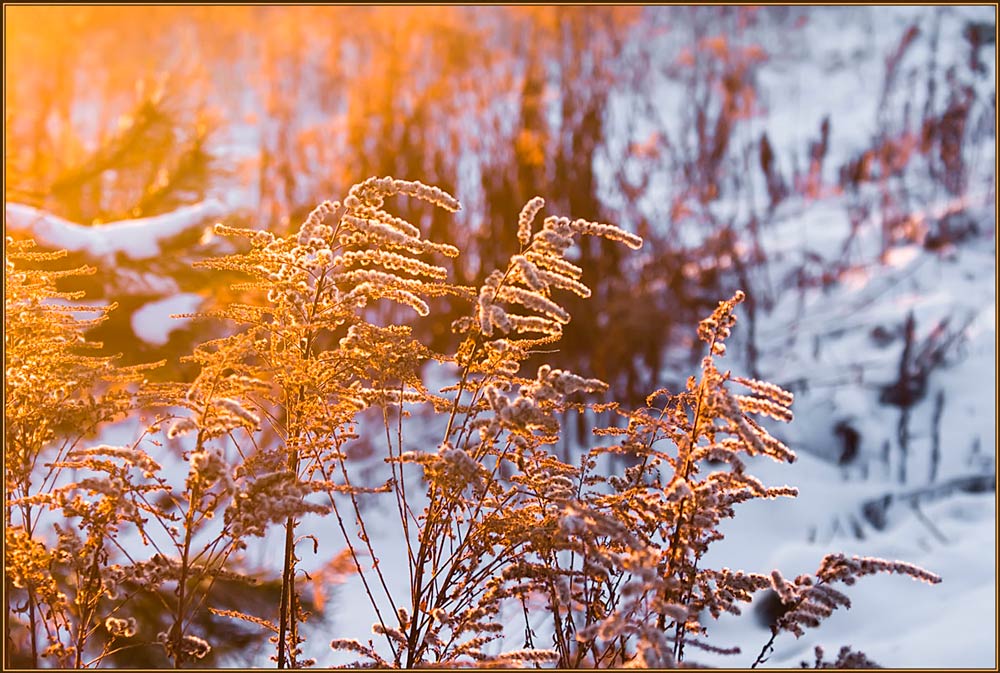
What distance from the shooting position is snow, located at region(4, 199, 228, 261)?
3.65 meters

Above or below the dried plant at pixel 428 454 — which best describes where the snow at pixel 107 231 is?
above

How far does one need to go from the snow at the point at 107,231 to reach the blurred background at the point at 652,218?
1 centimetres

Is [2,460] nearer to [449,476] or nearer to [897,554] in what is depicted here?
[449,476]

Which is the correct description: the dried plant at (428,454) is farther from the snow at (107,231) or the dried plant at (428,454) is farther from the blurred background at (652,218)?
the blurred background at (652,218)

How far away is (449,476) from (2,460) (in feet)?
2.81

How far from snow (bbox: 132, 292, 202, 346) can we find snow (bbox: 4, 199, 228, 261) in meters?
0.31

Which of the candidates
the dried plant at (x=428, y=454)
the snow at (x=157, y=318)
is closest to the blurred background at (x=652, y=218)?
the snow at (x=157, y=318)

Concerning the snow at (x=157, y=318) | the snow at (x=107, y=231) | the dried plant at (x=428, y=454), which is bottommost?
the dried plant at (x=428, y=454)

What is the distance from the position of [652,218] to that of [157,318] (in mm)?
4000

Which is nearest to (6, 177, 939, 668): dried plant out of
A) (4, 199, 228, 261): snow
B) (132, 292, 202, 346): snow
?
(132, 292, 202, 346): snow

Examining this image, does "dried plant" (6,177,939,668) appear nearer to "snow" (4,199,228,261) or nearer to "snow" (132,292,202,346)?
"snow" (132,292,202,346)

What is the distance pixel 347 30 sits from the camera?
25.8 feet

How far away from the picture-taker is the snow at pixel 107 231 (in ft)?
12.0

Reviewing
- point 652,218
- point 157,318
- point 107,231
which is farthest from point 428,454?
point 652,218
